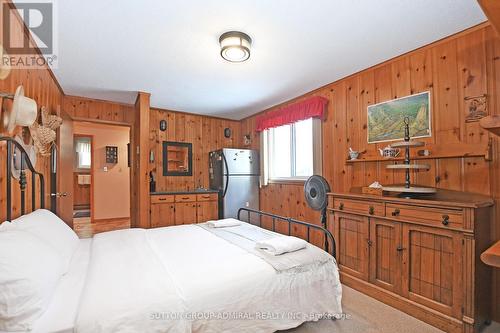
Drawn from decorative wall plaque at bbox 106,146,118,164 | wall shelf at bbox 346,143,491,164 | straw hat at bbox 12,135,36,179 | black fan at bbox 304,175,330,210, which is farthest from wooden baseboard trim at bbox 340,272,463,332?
decorative wall plaque at bbox 106,146,118,164

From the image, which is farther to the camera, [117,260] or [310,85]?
[310,85]

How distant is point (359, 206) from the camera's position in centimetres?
249

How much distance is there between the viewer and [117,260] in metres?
1.68

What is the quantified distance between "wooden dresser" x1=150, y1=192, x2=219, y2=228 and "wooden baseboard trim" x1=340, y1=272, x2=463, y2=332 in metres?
2.51

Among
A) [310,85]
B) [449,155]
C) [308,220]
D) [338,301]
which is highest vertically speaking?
[310,85]

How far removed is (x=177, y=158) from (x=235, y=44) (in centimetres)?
308

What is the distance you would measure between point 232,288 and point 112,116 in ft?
12.8

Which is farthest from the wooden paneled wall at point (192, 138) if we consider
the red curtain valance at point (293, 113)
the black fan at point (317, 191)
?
the black fan at point (317, 191)

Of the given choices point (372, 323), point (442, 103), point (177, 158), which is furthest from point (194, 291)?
point (177, 158)

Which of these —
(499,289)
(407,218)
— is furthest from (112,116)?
(499,289)

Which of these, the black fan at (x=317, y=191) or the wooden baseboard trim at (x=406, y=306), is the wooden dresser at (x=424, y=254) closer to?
the wooden baseboard trim at (x=406, y=306)

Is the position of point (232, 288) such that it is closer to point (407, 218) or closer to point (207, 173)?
point (407, 218)

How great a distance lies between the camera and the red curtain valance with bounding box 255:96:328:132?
132 inches

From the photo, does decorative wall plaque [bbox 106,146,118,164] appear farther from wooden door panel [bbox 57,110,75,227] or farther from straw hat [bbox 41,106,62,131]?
straw hat [bbox 41,106,62,131]
